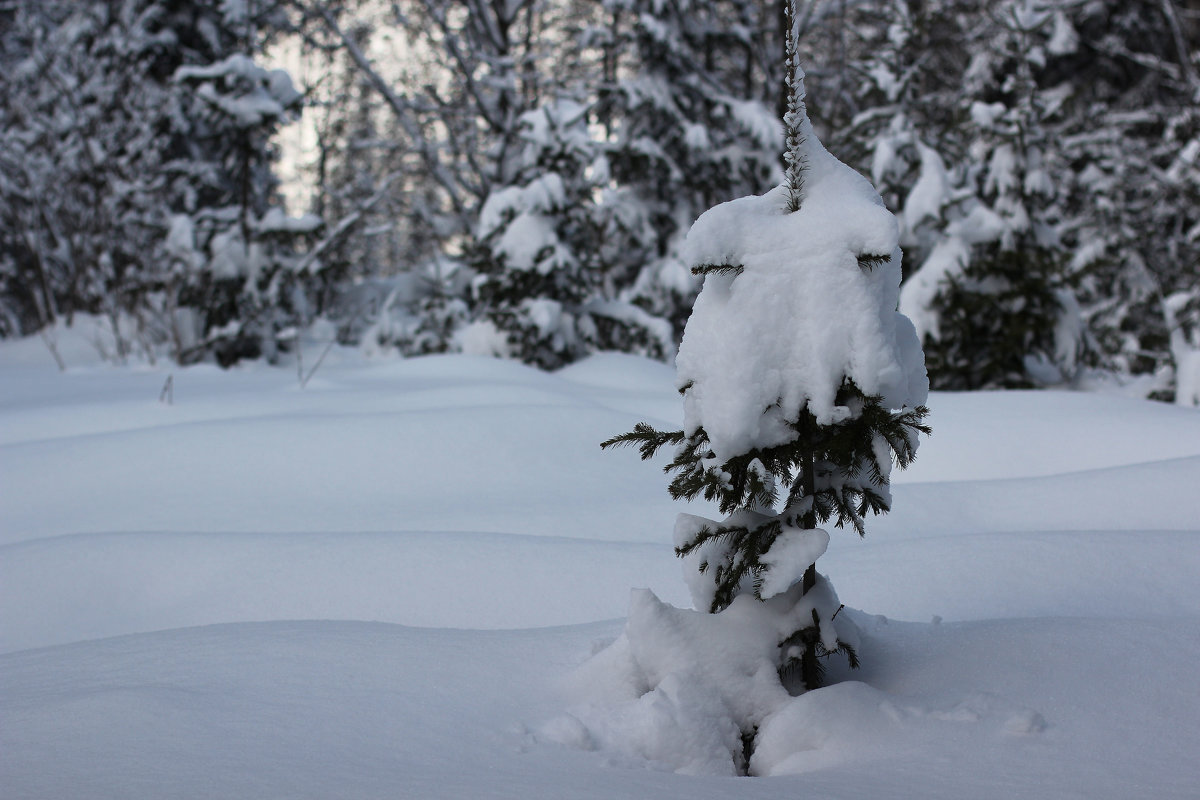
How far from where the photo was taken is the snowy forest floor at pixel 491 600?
5.37 feet

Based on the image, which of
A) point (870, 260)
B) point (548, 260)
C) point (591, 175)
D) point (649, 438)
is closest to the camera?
point (870, 260)

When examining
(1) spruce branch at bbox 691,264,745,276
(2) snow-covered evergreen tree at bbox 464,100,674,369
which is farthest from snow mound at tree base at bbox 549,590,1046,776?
(2) snow-covered evergreen tree at bbox 464,100,674,369

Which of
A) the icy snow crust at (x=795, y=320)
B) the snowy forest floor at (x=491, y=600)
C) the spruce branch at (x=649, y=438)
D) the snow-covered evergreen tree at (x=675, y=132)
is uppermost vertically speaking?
the snow-covered evergreen tree at (x=675, y=132)

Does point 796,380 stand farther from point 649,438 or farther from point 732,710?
point 732,710

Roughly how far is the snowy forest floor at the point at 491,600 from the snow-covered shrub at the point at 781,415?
7.9 inches

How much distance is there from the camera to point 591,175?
9.27m

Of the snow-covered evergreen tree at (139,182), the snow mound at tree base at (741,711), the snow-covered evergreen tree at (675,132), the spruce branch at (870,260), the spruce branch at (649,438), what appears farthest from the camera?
the snow-covered evergreen tree at (675,132)

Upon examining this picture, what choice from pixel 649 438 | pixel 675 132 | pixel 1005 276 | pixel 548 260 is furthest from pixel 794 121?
pixel 675 132

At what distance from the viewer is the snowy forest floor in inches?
64.4

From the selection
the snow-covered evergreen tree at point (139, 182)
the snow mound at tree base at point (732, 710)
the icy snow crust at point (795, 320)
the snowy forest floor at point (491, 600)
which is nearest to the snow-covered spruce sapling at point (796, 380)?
the icy snow crust at point (795, 320)

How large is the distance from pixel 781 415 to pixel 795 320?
233mm

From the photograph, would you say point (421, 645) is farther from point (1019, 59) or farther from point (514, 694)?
point (1019, 59)

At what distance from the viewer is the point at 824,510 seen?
2090 mm

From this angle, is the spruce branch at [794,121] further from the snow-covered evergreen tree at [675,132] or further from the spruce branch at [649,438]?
the snow-covered evergreen tree at [675,132]
